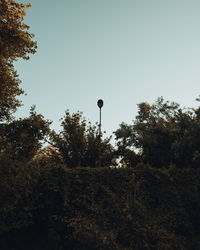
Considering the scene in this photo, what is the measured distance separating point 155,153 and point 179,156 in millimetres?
4156

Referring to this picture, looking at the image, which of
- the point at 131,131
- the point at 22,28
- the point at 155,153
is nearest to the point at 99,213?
the point at 22,28

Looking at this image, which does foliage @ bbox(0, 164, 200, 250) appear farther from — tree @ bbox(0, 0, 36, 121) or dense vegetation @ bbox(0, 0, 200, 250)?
tree @ bbox(0, 0, 36, 121)

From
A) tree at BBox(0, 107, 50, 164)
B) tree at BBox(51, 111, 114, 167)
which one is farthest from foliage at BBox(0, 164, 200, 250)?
tree at BBox(51, 111, 114, 167)

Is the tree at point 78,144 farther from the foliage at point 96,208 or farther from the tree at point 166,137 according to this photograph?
the foliage at point 96,208

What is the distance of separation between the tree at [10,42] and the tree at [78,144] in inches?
414

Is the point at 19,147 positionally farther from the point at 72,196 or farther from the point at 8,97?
the point at 72,196

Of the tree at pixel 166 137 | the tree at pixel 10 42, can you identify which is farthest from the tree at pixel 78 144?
the tree at pixel 10 42

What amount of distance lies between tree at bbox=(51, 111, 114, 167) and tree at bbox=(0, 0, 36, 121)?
1050 cm

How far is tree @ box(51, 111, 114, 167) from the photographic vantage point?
958 inches

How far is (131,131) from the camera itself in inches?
1280

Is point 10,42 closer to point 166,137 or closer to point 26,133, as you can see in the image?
point 26,133

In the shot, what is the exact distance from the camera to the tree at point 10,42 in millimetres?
14172

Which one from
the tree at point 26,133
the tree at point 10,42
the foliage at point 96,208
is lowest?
the foliage at point 96,208

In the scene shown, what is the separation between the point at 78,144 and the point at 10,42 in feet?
42.9
